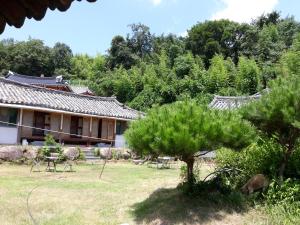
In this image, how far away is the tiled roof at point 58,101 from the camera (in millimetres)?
21922

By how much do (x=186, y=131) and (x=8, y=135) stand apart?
14301mm

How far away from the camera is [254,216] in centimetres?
870

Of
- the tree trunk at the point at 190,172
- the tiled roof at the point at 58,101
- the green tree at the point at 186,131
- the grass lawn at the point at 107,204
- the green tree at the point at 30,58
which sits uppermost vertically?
the green tree at the point at 30,58

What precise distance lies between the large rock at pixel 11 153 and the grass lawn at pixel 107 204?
389 cm

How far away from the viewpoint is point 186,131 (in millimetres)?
8828

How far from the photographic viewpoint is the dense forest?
35250mm

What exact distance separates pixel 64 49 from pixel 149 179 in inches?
1833

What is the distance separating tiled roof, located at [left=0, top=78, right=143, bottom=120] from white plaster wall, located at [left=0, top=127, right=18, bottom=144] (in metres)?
1.29

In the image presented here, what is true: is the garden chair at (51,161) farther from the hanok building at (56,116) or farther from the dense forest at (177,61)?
the dense forest at (177,61)

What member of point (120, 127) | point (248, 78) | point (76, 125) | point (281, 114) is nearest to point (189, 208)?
point (281, 114)

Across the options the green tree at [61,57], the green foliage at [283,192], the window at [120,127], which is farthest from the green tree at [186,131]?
the green tree at [61,57]

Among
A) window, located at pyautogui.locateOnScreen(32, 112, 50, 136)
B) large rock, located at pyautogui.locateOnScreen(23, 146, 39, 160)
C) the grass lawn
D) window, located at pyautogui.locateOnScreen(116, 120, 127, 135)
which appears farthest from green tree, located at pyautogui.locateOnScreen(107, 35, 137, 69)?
the grass lawn

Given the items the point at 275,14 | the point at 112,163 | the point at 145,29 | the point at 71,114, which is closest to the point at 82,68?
the point at 145,29

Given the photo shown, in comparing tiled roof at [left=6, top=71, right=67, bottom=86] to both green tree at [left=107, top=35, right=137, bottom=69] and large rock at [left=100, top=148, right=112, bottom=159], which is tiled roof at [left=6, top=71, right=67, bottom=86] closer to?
green tree at [left=107, top=35, right=137, bottom=69]
